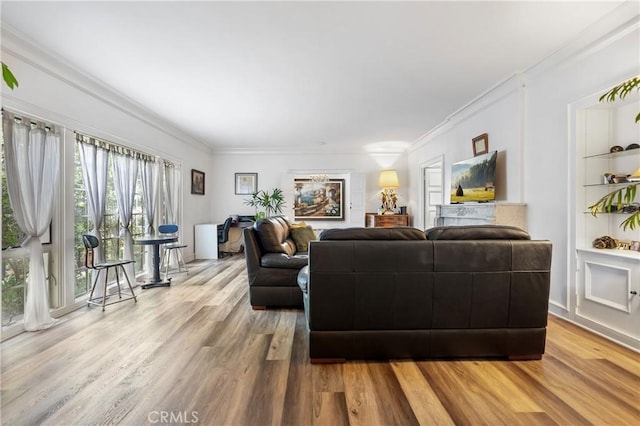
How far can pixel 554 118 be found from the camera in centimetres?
290

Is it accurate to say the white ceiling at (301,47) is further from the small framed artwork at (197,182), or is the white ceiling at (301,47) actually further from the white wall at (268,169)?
the white wall at (268,169)

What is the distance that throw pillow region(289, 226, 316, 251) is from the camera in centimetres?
424

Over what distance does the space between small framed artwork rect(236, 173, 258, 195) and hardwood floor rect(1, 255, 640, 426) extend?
5013mm

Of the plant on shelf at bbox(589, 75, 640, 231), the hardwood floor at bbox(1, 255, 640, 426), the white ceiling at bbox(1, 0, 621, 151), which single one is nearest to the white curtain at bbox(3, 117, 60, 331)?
the hardwood floor at bbox(1, 255, 640, 426)

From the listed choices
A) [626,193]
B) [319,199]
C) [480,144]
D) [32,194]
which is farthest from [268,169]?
[626,193]

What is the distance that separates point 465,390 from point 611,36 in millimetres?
2939

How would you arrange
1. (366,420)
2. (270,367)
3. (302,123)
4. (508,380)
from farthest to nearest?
(302,123), (270,367), (508,380), (366,420)

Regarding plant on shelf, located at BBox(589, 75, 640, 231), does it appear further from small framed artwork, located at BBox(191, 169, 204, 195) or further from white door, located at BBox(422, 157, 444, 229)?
small framed artwork, located at BBox(191, 169, 204, 195)

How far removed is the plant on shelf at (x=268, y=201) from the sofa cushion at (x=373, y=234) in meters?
5.23

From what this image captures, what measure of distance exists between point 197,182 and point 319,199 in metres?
3.03

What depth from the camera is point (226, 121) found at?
16.5 ft

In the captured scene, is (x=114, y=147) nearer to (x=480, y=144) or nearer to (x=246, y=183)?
(x=246, y=183)

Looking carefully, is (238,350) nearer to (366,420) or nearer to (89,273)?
(366,420)

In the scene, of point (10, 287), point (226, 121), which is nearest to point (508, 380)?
point (10, 287)
